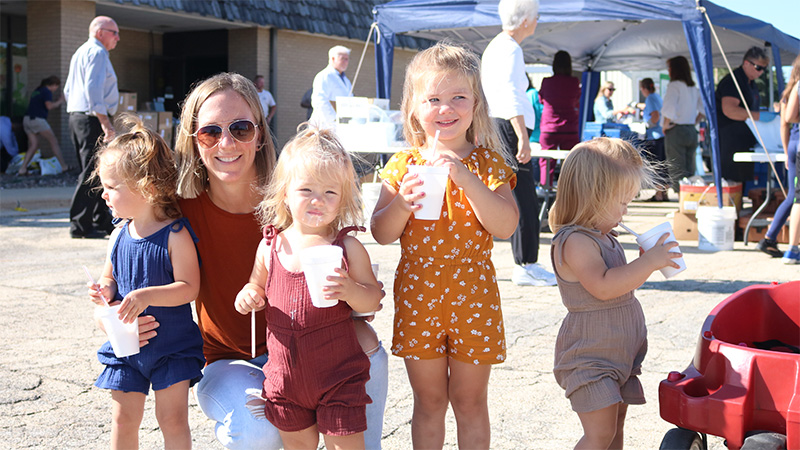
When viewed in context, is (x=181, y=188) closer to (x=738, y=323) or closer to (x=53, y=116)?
(x=738, y=323)

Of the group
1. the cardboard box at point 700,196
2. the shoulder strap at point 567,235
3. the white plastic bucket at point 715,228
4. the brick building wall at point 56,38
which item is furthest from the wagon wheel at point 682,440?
the brick building wall at point 56,38

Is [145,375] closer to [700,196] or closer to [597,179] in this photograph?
[597,179]

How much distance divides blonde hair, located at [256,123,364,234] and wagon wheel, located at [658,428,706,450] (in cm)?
114

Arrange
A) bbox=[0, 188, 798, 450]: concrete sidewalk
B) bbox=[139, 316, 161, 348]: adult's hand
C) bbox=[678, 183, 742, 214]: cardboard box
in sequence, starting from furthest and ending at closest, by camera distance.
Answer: bbox=[678, 183, 742, 214]: cardboard box
bbox=[0, 188, 798, 450]: concrete sidewalk
bbox=[139, 316, 161, 348]: adult's hand

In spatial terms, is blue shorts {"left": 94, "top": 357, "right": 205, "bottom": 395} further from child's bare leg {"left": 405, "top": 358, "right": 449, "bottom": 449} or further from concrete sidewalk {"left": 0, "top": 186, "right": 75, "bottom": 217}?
concrete sidewalk {"left": 0, "top": 186, "right": 75, "bottom": 217}

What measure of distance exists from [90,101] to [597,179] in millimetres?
6354

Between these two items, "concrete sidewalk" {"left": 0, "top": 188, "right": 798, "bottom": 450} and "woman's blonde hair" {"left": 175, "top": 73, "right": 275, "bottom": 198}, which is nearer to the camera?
"woman's blonde hair" {"left": 175, "top": 73, "right": 275, "bottom": 198}

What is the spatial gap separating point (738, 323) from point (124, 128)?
→ 2.27 metres

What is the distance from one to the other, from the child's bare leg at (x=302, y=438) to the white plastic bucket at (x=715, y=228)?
20.5ft

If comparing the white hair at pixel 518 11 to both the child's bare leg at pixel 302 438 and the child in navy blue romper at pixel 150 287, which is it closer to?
the child in navy blue romper at pixel 150 287

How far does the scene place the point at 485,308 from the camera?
2.47m

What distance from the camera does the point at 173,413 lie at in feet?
7.87

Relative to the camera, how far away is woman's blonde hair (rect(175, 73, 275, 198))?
2.54 m

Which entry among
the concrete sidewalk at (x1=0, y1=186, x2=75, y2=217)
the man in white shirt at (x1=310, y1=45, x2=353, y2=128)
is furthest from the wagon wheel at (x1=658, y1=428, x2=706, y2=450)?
the concrete sidewalk at (x1=0, y1=186, x2=75, y2=217)
